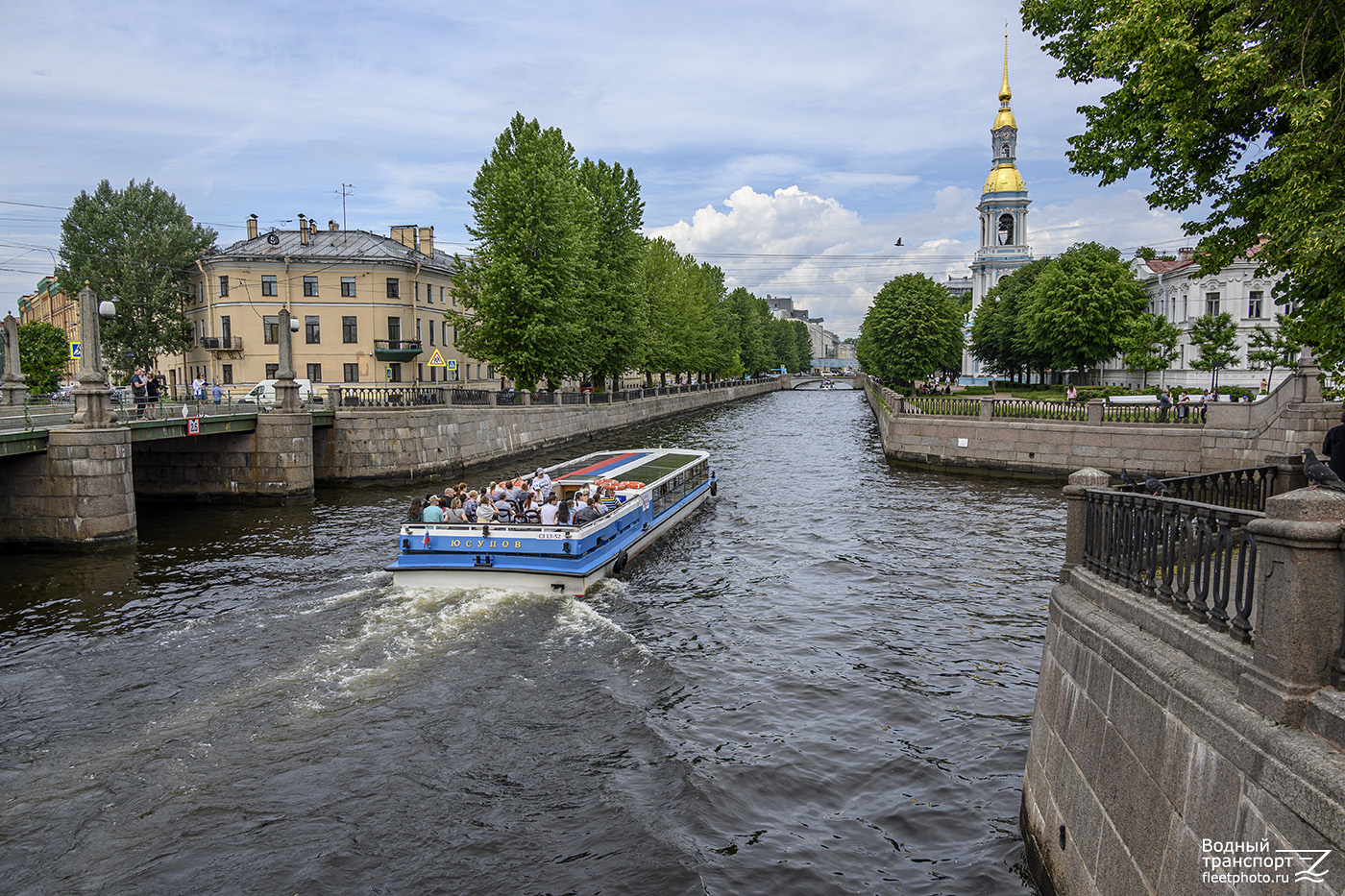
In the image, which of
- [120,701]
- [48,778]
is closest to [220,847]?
[48,778]

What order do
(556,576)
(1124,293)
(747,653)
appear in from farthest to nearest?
(1124,293), (556,576), (747,653)

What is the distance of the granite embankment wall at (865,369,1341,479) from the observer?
2600 centimetres

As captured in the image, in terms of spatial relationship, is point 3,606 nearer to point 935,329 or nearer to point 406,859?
point 406,859

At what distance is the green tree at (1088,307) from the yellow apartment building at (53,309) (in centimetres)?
8561

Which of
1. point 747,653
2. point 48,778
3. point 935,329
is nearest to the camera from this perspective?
point 48,778

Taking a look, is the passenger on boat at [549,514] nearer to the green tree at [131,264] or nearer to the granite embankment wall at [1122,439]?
the granite embankment wall at [1122,439]

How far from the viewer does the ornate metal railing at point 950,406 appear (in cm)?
3662

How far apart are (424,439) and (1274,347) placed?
124ft

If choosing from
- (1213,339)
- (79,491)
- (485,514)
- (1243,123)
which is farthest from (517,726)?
(1213,339)

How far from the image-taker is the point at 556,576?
53.2ft

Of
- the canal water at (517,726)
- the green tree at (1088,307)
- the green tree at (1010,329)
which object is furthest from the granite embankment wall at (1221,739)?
the green tree at (1010,329)

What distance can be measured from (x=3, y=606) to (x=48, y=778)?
9175mm

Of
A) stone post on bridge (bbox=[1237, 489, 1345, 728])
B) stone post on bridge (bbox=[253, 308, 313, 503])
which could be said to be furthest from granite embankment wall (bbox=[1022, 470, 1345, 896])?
stone post on bridge (bbox=[253, 308, 313, 503])

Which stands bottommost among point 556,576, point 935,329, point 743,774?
point 743,774
